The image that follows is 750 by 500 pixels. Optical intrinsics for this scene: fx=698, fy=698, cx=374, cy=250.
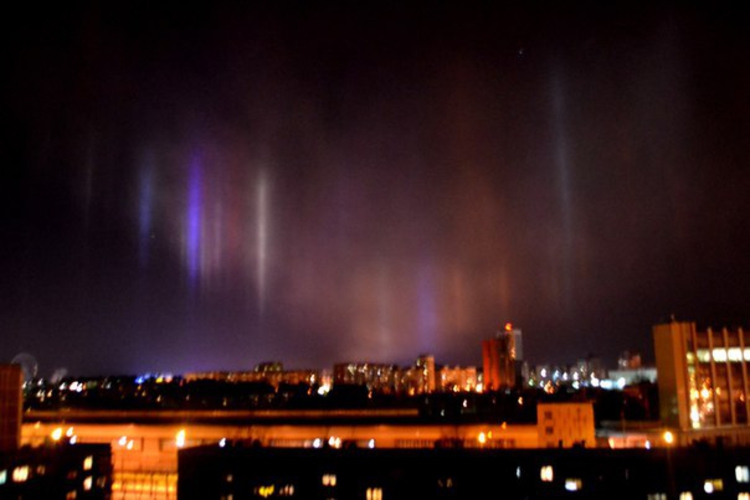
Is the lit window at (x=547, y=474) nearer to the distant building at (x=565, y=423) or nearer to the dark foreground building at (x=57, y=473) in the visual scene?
the distant building at (x=565, y=423)

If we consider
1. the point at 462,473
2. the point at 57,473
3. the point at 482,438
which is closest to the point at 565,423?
the point at 482,438

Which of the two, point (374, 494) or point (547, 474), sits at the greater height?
point (547, 474)

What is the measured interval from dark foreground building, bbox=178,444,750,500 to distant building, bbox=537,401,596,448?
185 inches

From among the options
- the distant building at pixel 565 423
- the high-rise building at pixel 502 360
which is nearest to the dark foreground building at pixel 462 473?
the distant building at pixel 565 423

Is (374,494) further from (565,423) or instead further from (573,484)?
(565,423)

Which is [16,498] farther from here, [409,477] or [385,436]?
[385,436]

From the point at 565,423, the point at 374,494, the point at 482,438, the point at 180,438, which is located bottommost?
the point at 374,494

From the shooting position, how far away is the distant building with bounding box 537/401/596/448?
14.1 metres

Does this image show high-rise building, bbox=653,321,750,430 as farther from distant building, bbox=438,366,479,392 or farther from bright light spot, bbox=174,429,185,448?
distant building, bbox=438,366,479,392

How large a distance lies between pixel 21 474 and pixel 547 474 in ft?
26.1

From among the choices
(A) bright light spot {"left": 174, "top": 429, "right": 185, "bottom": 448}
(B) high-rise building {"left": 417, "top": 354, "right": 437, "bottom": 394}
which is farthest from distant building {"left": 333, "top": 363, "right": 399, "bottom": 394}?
(A) bright light spot {"left": 174, "top": 429, "right": 185, "bottom": 448}

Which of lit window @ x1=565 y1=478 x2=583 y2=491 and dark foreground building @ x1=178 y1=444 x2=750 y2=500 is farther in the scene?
lit window @ x1=565 y1=478 x2=583 y2=491

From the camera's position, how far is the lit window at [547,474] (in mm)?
9359

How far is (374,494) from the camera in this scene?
9523 mm
